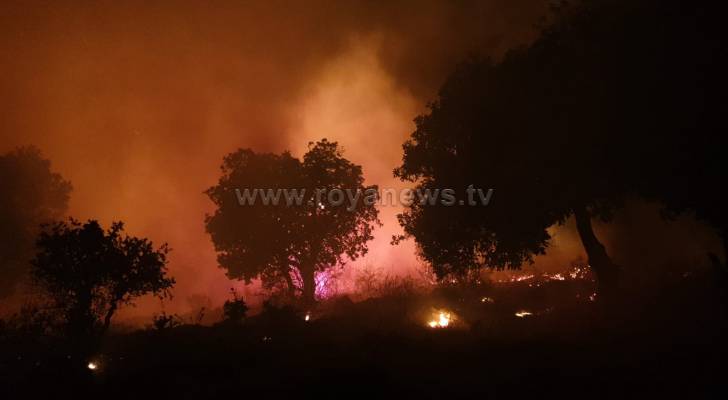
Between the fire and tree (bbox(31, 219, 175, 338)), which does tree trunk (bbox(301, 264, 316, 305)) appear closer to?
the fire

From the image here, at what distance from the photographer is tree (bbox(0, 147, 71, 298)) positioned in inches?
1465

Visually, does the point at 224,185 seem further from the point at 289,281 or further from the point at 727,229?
the point at 727,229

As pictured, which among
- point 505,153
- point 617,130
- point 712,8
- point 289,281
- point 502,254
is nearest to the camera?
point 712,8

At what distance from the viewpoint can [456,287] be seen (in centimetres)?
3181

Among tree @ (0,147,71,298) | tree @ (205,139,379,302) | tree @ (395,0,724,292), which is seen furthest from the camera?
tree @ (0,147,71,298)

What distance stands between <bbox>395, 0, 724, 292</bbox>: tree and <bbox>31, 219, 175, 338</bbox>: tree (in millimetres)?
15096

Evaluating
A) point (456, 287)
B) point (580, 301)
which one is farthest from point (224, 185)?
point (580, 301)

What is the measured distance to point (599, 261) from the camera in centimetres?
2258

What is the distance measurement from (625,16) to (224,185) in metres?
30.7

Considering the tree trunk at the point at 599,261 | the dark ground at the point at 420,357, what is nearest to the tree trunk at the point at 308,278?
the dark ground at the point at 420,357

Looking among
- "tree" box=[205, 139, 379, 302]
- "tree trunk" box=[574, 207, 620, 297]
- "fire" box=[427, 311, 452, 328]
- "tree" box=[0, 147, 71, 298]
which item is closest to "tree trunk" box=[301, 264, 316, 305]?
"tree" box=[205, 139, 379, 302]

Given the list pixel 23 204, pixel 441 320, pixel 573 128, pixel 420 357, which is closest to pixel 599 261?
pixel 573 128

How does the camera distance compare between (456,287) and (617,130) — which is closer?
(617,130)

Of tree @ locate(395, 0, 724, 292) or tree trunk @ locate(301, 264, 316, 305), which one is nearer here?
tree @ locate(395, 0, 724, 292)
